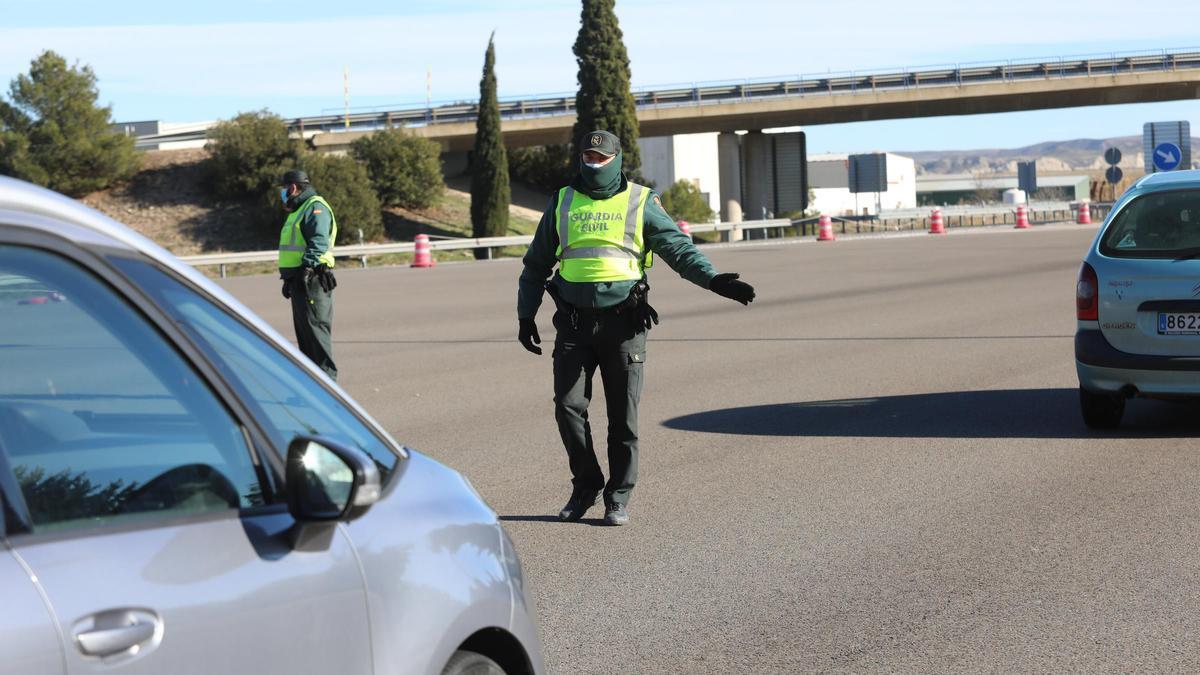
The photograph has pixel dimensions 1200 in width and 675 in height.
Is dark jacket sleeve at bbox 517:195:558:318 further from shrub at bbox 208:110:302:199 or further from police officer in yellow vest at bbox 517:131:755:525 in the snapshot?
shrub at bbox 208:110:302:199

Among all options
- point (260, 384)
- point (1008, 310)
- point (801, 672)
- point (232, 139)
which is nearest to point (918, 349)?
point (1008, 310)

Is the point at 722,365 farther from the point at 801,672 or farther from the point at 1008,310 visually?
the point at 801,672

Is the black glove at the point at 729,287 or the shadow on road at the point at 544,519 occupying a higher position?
the black glove at the point at 729,287

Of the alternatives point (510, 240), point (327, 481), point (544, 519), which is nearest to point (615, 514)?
point (544, 519)

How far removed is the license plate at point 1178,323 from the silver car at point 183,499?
7515 mm

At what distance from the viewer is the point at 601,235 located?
25.6ft

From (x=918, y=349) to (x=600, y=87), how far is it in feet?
142

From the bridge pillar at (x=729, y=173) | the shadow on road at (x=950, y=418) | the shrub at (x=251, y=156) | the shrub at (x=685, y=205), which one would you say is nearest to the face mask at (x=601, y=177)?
the shadow on road at (x=950, y=418)

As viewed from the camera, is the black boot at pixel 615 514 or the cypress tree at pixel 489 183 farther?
the cypress tree at pixel 489 183

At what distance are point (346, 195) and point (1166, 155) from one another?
1169 inches

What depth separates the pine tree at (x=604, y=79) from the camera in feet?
188

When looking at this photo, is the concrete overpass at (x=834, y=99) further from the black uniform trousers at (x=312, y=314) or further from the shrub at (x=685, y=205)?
the black uniform trousers at (x=312, y=314)

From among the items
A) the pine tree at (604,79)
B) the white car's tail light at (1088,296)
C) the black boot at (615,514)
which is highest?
the pine tree at (604,79)

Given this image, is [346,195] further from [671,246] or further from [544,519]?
[671,246]
